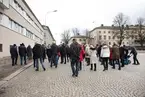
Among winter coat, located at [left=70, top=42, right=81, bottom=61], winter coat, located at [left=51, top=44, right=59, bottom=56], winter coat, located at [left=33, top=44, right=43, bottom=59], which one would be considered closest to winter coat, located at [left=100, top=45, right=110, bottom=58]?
winter coat, located at [left=70, top=42, right=81, bottom=61]

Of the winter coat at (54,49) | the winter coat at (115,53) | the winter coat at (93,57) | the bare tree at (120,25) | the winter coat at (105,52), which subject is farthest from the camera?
the bare tree at (120,25)

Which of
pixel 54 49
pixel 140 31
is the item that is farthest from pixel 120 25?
pixel 54 49

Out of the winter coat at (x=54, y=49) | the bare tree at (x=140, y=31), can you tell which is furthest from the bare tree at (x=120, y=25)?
the winter coat at (x=54, y=49)

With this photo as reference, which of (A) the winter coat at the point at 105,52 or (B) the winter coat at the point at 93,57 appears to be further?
(A) the winter coat at the point at 105,52

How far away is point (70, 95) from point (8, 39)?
18768mm

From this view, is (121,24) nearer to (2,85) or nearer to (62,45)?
(62,45)

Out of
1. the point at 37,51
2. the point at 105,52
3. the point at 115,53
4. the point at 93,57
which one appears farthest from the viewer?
the point at 115,53

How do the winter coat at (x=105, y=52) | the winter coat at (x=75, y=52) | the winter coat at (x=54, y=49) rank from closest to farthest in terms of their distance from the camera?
the winter coat at (x=75, y=52), the winter coat at (x=105, y=52), the winter coat at (x=54, y=49)

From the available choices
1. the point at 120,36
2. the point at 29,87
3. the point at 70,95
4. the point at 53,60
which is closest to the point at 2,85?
the point at 29,87

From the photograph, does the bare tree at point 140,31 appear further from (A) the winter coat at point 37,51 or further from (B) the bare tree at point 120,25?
(A) the winter coat at point 37,51

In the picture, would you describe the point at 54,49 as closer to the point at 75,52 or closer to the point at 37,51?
the point at 37,51

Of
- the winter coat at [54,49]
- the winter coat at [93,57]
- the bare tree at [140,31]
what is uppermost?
the bare tree at [140,31]

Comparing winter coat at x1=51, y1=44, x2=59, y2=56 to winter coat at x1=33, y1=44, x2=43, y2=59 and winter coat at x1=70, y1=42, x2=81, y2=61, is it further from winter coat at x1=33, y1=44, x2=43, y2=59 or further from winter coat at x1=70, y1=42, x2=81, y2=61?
winter coat at x1=70, y1=42, x2=81, y2=61

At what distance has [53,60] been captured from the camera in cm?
1786
